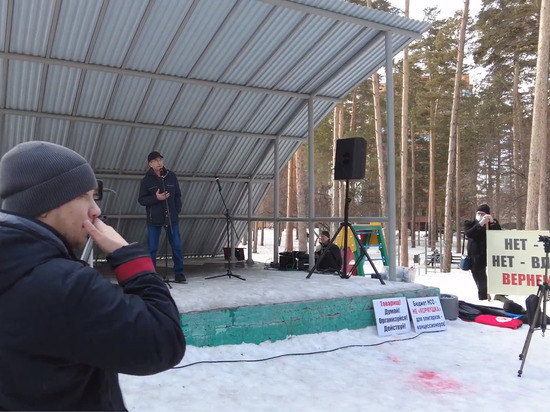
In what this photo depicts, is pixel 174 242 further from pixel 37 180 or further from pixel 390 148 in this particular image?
pixel 37 180

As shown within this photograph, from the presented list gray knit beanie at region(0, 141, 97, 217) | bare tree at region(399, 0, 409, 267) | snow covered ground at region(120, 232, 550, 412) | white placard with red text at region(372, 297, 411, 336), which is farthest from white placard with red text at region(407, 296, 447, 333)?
bare tree at region(399, 0, 409, 267)

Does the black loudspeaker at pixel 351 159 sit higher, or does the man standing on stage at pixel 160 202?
the black loudspeaker at pixel 351 159

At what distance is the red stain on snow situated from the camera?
3916mm

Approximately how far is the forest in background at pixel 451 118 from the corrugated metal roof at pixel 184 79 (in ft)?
22.5

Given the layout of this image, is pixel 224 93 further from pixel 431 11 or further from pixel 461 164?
pixel 461 164

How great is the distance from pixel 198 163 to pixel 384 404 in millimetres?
6462

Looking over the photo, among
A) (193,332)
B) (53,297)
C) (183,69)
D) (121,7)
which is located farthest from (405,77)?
(53,297)

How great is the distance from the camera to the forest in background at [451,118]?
53.7 ft


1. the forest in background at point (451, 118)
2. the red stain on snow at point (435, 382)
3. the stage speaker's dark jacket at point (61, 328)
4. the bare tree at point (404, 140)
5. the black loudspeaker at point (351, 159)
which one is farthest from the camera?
the bare tree at point (404, 140)

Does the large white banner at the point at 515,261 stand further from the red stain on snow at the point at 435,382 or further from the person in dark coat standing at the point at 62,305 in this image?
the person in dark coat standing at the point at 62,305

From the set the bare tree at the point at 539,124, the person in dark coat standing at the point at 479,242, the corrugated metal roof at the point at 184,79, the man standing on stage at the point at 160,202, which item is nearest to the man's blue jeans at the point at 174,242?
the man standing on stage at the point at 160,202

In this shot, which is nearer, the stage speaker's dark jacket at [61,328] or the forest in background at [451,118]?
the stage speaker's dark jacket at [61,328]

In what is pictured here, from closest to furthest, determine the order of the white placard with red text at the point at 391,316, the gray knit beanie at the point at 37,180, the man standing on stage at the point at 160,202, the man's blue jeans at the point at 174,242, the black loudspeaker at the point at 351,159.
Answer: the gray knit beanie at the point at 37,180
the white placard with red text at the point at 391,316
the man standing on stage at the point at 160,202
the man's blue jeans at the point at 174,242
the black loudspeaker at the point at 351,159

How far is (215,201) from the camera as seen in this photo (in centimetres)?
988
